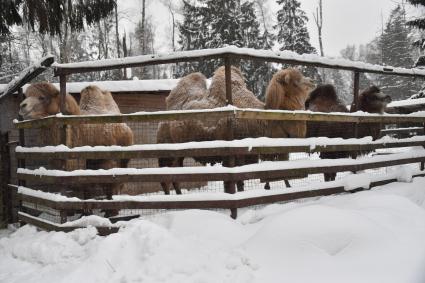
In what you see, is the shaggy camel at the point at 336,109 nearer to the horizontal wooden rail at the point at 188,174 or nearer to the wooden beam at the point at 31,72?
the horizontal wooden rail at the point at 188,174

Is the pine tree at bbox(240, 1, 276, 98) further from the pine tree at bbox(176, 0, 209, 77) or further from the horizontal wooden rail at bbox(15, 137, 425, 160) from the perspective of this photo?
the horizontal wooden rail at bbox(15, 137, 425, 160)

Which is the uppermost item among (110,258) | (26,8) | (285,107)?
(26,8)

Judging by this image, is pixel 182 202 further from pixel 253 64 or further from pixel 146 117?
pixel 253 64

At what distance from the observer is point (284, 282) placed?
3531mm

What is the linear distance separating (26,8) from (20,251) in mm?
4230

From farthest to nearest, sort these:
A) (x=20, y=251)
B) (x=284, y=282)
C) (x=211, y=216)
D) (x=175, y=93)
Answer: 1. (x=175, y=93)
2. (x=20, y=251)
3. (x=211, y=216)
4. (x=284, y=282)

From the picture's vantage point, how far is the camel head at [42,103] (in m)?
6.78

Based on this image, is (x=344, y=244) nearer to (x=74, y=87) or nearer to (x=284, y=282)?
(x=284, y=282)

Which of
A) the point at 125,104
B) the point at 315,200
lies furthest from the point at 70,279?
the point at 125,104

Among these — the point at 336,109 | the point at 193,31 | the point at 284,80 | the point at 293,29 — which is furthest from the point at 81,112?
the point at 293,29

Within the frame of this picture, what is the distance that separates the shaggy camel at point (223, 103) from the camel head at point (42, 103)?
1542mm

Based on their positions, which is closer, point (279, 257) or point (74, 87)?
point (279, 257)

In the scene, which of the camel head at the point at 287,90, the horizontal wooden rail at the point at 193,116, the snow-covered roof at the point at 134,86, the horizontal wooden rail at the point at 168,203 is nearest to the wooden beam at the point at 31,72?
the horizontal wooden rail at the point at 193,116

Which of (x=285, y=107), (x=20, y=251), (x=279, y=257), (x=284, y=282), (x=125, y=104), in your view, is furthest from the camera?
(x=125, y=104)
